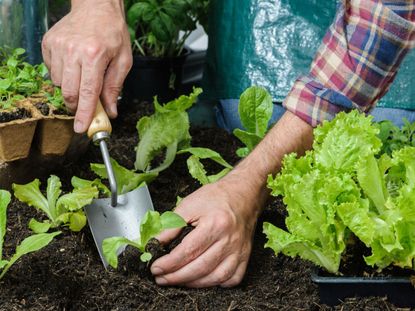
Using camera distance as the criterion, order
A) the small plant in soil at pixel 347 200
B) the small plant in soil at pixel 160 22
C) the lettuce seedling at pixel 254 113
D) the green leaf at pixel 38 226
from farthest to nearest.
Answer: the small plant in soil at pixel 160 22
the lettuce seedling at pixel 254 113
the green leaf at pixel 38 226
the small plant in soil at pixel 347 200

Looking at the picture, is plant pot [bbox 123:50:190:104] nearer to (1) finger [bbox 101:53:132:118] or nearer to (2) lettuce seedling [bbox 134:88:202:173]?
(2) lettuce seedling [bbox 134:88:202:173]

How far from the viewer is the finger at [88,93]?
1663mm

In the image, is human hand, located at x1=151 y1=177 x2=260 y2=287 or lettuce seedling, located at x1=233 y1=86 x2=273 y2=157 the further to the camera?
lettuce seedling, located at x1=233 y1=86 x2=273 y2=157

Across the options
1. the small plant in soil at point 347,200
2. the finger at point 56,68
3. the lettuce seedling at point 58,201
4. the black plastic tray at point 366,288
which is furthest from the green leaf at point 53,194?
the black plastic tray at point 366,288

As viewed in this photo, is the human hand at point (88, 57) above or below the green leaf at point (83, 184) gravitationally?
above

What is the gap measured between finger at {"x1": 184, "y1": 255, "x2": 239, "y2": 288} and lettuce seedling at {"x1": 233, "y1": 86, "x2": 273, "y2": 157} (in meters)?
0.49

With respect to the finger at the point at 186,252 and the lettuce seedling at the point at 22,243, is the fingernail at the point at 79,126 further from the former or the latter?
the finger at the point at 186,252

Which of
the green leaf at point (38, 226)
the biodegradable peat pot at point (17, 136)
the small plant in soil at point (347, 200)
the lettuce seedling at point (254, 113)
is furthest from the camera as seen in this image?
the lettuce seedling at point (254, 113)

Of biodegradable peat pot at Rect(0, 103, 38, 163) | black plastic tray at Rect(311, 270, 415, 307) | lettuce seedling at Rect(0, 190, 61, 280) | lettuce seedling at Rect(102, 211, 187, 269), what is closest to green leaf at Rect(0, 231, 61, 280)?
lettuce seedling at Rect(0, 190, 61, 280)

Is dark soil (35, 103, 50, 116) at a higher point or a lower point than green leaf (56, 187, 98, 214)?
higher

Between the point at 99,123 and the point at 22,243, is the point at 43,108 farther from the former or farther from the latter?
the point at 22,243

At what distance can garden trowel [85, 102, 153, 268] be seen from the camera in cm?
168

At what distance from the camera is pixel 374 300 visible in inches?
57.2

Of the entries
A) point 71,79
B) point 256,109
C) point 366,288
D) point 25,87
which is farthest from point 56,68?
point 366,288
